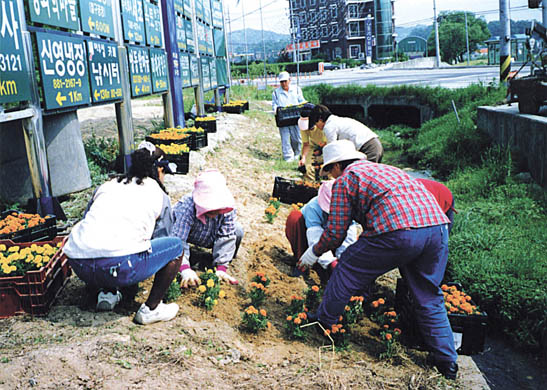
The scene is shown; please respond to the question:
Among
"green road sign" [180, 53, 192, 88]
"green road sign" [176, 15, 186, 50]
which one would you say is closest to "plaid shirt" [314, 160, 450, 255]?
"green road sign" [180, 53, 192, 88]

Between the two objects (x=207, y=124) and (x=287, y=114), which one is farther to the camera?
(x=207, y=124)

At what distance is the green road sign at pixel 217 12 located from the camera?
17.4m

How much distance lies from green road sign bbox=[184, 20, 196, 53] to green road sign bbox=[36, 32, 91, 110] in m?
6.49

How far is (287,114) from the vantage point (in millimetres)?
10188

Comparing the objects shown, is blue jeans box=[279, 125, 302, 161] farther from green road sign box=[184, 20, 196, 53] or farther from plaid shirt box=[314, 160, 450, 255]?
plaid shirt box=[314, 160, 450, 255]

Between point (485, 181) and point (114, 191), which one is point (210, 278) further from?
point (485, 181)

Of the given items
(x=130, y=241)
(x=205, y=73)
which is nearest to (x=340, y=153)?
(x=130, y=241)

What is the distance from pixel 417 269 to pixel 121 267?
78.4 inches

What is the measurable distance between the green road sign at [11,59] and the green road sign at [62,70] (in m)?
0.29

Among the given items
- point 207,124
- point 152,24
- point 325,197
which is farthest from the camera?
point 207,124

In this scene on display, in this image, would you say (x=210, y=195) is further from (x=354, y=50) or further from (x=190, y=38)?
(x=354, y=50)

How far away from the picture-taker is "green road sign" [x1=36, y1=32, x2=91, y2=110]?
5051 mm

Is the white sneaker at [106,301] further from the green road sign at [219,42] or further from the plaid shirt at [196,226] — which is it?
the green road sign at [219,42]

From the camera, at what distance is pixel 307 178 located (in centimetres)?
815
